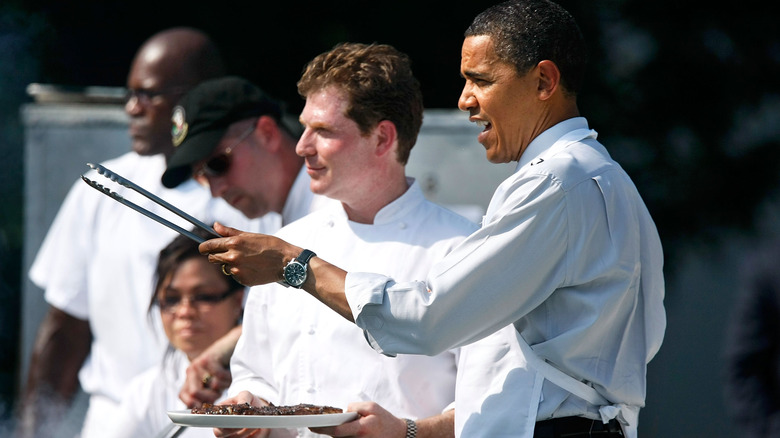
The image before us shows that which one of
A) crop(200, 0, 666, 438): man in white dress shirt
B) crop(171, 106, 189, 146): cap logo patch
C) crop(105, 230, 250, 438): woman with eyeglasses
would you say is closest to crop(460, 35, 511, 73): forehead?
crop(200, 0, 666, 438): man in white dress shirt

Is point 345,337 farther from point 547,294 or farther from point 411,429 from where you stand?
point 547,294

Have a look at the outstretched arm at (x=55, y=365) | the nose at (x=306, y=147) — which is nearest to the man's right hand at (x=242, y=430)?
the nose at (x=306, y=147)

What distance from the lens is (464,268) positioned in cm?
214

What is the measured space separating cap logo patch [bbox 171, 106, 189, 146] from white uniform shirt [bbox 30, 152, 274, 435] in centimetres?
26

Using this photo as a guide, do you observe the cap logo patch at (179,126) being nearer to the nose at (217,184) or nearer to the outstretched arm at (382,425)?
the nose at (217,184)

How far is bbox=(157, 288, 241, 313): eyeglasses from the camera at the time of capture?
13.3 feet

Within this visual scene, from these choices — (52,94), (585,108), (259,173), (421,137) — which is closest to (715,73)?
(585,108)

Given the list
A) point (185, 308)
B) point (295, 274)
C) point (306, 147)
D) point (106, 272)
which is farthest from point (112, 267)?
point (295, 274)

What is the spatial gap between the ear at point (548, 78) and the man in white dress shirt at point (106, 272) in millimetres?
2372

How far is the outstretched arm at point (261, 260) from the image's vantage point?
7.49 feet

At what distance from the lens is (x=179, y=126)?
3975mm

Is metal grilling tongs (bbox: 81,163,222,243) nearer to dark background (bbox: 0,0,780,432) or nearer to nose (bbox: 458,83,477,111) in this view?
nose (bbox: 458,83,477,111)

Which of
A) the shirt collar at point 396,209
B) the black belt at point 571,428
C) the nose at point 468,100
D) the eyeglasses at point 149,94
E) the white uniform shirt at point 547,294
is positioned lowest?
the eyeglasses at point 149,94

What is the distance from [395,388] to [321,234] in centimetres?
48
